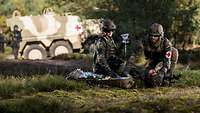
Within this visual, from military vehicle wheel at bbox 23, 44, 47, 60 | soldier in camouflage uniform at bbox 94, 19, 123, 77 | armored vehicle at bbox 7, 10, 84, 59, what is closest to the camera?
soldier in camouflage uniform at bbox 94, 19, 123, 77

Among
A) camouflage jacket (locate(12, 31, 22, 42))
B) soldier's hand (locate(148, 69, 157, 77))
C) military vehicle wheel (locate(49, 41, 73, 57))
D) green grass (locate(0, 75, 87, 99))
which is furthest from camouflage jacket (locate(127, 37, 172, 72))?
military vehicle wheel (locate(49, 41, 73, 57))

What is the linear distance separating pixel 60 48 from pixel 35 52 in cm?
142

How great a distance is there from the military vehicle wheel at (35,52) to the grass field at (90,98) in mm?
20020

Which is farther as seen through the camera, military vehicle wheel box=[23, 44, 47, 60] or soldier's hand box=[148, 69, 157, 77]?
military vehicle wheel box=[23, 44, 47, 60]

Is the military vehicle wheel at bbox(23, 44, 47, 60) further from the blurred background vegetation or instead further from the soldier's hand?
the soldier's hand

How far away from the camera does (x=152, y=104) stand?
7031 millimetres

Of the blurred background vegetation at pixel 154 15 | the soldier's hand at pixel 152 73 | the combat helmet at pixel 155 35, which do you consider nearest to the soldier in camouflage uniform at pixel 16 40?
the blurred background vegetation at pixel 154 15

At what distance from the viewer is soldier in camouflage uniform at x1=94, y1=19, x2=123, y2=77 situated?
10828 mm

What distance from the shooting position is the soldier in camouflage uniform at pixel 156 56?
1041cm

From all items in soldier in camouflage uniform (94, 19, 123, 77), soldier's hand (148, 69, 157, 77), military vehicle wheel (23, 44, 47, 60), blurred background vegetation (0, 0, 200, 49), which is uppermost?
blurred background vegetation (0, 0, 200, 49)

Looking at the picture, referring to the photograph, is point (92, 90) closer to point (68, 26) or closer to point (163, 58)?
point (163, 58)

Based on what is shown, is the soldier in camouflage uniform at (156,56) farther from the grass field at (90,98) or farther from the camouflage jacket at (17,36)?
the camouflage jacket at (17,36)

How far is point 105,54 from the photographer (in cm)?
1099

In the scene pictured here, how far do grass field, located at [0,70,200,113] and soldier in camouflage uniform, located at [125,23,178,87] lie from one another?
265 mm
